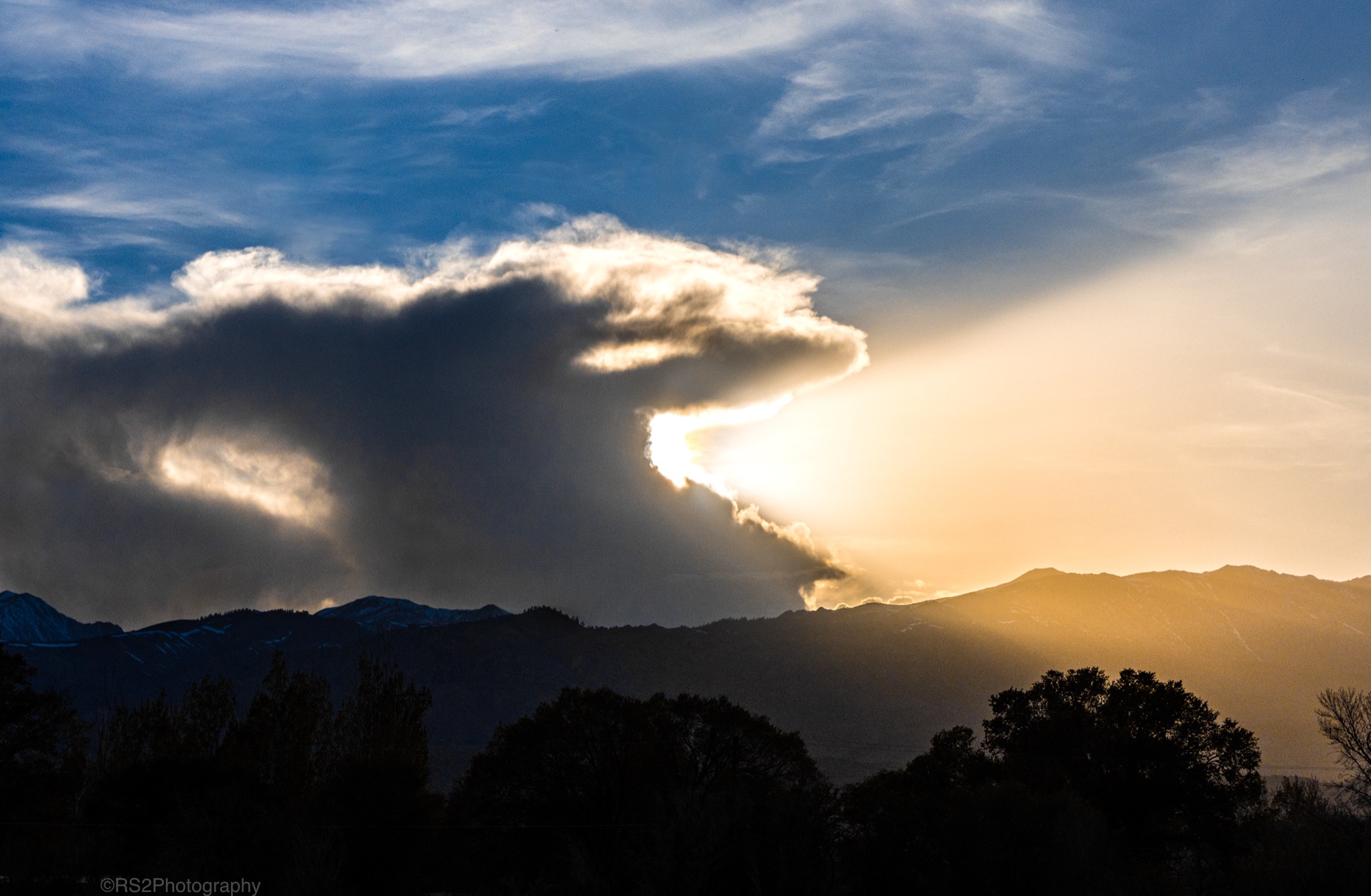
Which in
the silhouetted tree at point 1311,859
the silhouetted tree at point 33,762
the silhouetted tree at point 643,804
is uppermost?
the silhouetted tree at point 33,762

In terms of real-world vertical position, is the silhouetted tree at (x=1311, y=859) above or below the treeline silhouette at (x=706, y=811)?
below

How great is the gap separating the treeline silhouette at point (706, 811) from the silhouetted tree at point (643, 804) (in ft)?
0.47

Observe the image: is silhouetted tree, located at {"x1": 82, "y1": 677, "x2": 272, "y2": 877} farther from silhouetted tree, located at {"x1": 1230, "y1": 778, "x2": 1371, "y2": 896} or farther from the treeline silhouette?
silhouetted tree, located at {"x1": 1230, "y1": 778, "x2": 1371, "y2": 896}

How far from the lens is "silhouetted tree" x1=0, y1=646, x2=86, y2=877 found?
57281 mm

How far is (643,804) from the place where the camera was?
223 ft

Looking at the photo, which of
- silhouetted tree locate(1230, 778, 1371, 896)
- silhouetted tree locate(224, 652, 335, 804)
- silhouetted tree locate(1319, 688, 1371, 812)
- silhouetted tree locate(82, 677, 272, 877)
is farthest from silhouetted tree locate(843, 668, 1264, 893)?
silhouetted tree locate(224, 652, 335, 804)

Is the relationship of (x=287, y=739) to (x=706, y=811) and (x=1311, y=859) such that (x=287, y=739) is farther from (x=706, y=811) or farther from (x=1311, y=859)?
(x=1311, y=859)

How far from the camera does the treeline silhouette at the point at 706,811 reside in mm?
53156

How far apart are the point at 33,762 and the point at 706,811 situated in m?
40.6

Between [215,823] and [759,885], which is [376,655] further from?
[759,885]

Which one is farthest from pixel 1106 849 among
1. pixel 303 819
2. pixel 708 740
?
pixel 303 819

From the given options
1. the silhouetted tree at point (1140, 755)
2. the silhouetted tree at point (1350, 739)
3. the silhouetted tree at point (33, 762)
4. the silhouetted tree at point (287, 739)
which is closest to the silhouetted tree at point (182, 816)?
the silhouetted tree at point (33, 762)

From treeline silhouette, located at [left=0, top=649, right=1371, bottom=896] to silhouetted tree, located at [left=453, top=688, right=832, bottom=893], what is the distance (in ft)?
0.47

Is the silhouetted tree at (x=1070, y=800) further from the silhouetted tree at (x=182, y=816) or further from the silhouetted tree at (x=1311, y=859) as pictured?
the silhouetted tree at (x=182, y=816)
